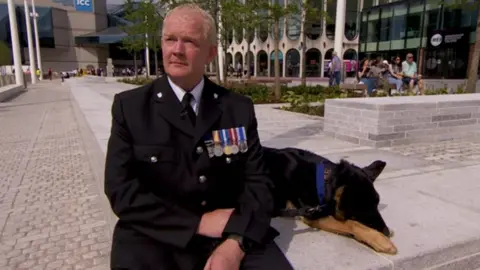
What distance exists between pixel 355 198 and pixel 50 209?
11.2 feet

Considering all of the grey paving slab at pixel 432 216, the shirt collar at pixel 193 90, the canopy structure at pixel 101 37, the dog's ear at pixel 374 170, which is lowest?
the grey paving slab at pixel 432 216

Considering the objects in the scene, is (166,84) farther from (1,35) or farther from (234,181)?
(1,35)

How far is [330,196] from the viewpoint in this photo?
8.49ft

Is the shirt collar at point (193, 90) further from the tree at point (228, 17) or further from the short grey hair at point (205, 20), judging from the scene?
the tree at point (228, 17)

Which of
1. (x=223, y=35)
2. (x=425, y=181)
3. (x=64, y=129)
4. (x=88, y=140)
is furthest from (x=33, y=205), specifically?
(x=223, y=35)

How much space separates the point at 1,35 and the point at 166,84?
65.0 m

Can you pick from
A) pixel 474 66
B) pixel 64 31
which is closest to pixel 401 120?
pixel 474 66

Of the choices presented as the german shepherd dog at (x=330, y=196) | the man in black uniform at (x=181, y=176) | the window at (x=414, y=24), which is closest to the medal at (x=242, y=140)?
the man in black uniform at (x=181, y=176)

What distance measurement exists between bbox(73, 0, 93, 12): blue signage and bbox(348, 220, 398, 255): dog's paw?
213 ft

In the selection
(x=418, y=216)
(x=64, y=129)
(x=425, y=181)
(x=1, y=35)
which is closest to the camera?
(x=418, y=216)

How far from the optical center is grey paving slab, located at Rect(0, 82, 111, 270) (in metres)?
3.08

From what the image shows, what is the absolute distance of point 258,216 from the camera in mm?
2037

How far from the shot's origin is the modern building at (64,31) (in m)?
54.7

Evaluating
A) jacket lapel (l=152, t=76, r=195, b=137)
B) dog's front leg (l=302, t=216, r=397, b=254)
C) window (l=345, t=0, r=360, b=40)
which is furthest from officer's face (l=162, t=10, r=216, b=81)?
window (l=345, t=0, r=360, b=40)
